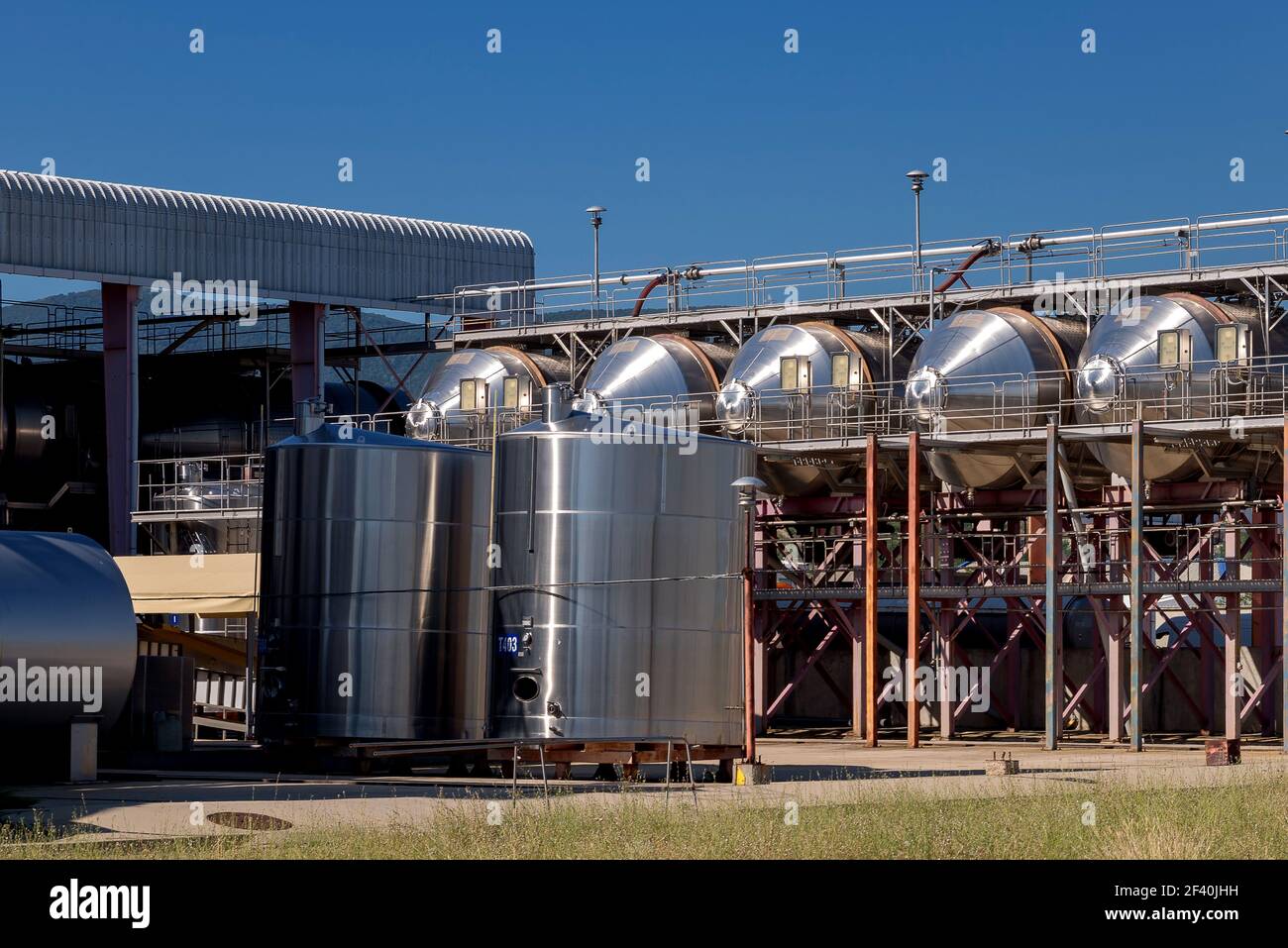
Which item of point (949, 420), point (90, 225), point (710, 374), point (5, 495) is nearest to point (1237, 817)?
point (949, 420)

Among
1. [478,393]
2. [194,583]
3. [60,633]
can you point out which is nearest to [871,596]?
[478,393]

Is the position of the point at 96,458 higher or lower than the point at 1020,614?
higher

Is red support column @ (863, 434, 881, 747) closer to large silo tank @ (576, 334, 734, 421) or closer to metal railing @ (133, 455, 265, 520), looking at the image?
large silo tank @ (576, 334, 734, 421)

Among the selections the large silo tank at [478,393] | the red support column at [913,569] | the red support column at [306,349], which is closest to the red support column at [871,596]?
the red support column at [913,569]

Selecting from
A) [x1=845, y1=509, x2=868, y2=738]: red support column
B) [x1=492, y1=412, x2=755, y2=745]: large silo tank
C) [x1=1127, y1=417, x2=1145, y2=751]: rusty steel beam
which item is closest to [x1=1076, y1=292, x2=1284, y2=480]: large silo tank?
[x1=1127, y1=417, x2=1145, y2=751]: rusty steel beam

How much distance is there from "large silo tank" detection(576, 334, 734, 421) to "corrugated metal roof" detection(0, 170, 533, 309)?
1280 centimetres

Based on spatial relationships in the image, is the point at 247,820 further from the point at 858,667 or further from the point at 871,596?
the point at 858,667

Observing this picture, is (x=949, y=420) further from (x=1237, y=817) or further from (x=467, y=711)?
(x=1237, y=817)

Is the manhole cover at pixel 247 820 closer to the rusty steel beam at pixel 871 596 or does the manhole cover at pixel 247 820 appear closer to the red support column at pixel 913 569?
the red support column at pixel 913 569

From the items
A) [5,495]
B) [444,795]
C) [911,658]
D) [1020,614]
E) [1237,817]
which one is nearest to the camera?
[1237,817]

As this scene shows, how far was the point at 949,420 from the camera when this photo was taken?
4372cm

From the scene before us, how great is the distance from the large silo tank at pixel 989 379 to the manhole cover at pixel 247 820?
79.0 ft

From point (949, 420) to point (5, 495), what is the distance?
28.6m

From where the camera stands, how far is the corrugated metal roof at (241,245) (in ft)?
177
